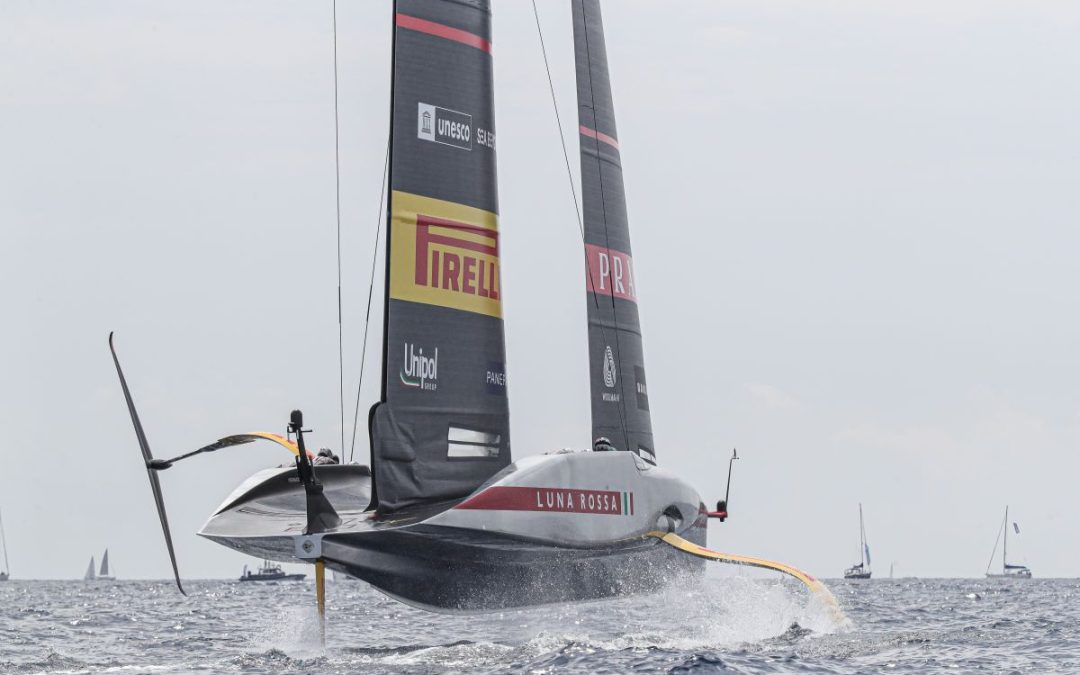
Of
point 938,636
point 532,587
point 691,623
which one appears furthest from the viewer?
point 938,636

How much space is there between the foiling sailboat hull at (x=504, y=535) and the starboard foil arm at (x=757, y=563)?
90 millimetres

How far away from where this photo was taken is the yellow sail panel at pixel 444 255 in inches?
484

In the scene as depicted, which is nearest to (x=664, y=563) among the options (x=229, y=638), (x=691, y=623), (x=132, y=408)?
(x=691, y=623)

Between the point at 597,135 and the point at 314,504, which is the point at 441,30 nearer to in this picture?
the point at 314,504

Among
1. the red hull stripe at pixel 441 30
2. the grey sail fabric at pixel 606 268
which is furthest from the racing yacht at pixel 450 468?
the grey sail fabric at pixel 606 268

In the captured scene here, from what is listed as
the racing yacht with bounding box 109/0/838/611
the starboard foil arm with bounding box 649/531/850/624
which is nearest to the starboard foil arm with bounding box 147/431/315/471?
the racing yacht with bounding box 109/0/838/611

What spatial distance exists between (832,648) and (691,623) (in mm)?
1620

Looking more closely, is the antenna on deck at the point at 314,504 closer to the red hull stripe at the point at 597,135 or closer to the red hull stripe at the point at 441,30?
the red hull stripe at the point at 441,30

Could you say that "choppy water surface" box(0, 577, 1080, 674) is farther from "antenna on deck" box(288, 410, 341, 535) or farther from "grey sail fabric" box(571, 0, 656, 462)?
"grey sail fabric" box(571, 0, 656, 462)

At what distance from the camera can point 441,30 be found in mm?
12867

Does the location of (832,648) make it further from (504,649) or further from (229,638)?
(229,638)

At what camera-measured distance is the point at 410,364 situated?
12.2 meters

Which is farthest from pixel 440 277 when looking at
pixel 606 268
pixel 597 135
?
pixel 597 135

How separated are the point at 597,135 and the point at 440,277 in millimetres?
5556
